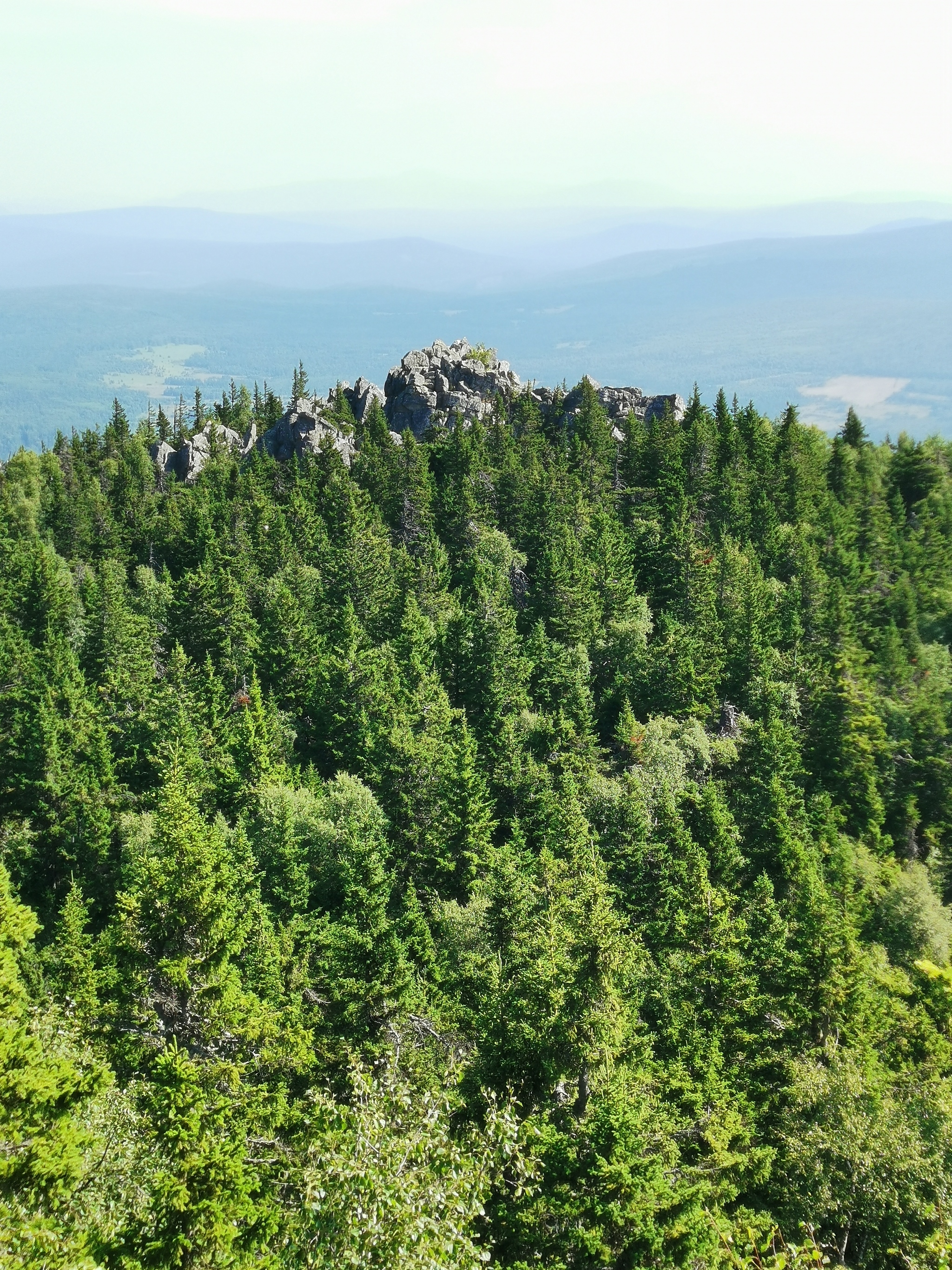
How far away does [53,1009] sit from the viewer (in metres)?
27.1

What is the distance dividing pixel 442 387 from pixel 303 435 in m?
21.4

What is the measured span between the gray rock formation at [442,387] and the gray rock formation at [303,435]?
9841mm

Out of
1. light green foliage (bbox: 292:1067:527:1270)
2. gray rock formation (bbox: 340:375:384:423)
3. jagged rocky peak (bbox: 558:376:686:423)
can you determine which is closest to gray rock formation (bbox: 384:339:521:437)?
gray rock formation (bbox: 340:375:384:423)

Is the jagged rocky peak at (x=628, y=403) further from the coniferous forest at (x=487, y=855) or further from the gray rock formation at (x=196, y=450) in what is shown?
the gray rock formation at (x=196, y=450)

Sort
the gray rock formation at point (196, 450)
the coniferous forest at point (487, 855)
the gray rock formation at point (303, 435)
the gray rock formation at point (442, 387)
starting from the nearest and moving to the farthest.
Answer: the coniferous forest at point (487, 855)
the gray rock formation at point (303, 435)
the gray rock formation at point (442, 387)
the gray rock formation at point (196, 450)

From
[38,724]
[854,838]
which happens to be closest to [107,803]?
[38,724]

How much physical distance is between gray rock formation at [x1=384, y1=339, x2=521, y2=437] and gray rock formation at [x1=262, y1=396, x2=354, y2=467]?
9841 millimetres

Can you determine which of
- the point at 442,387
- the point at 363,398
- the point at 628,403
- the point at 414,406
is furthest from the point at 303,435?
the point at 628,403

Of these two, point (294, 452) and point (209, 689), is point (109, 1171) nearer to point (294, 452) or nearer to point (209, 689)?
point (209, 689)

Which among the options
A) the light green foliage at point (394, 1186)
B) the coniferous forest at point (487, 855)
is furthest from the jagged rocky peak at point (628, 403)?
the light green foliage at point (394, 1186)

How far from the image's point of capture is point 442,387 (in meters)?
127

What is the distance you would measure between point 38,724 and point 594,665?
38.1 meters

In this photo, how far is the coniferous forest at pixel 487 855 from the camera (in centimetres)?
2262

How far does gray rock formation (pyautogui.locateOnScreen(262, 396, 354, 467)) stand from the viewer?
114250 millimetres
